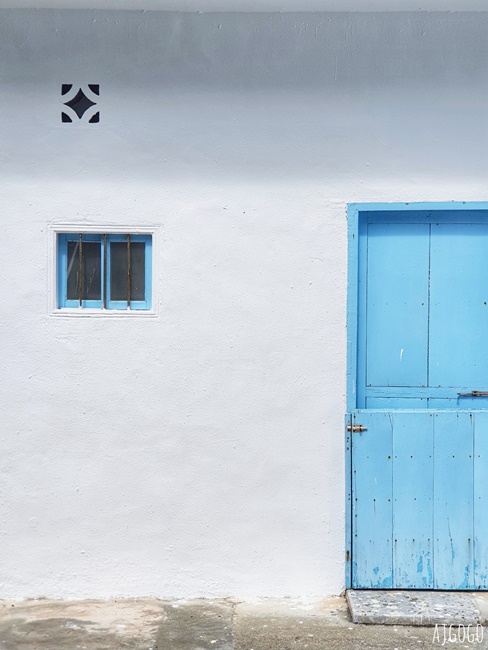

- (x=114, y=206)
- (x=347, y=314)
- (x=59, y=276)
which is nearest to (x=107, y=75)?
(x=114, y=206)

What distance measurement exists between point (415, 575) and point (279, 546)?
2.54ft

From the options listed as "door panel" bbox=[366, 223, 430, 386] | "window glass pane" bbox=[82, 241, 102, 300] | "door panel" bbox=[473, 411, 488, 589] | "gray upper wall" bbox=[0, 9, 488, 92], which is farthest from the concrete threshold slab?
Answer: "gray upper wall" bbox=[0, 9, 488, 92]

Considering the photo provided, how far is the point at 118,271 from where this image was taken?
4.37 metres

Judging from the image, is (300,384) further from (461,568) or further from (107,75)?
(107,75)

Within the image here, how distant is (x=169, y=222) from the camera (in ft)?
14.1

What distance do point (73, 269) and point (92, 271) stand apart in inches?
4.3

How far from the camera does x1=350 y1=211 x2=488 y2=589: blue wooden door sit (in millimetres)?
4246

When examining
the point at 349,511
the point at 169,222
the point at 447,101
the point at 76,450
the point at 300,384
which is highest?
the point at 447,101

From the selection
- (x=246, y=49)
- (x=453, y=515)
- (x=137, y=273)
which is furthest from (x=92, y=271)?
(x=453, y=515)

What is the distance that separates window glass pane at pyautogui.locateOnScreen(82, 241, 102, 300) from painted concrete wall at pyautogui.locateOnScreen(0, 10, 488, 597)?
6.8 inches

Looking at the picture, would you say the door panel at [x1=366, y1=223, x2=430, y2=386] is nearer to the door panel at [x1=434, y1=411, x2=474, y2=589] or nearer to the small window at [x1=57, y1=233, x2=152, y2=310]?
the door panel at [x1=434, y1=411, x2=474, y2=589]

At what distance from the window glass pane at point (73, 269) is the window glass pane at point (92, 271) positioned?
0.14 ft

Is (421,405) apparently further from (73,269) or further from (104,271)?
(73,269)

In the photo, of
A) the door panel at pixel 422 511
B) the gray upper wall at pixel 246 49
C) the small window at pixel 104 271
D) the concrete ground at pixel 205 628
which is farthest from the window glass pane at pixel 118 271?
the concrete ground at pixel 205 628
